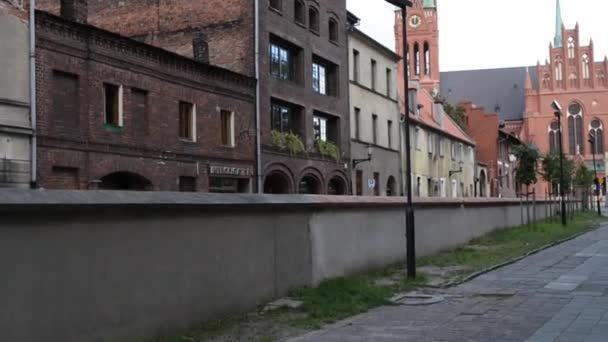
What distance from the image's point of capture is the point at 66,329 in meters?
7.50

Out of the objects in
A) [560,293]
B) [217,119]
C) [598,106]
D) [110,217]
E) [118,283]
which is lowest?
[560,293]

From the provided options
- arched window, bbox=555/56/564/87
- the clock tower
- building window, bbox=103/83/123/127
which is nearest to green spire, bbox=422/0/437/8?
the clock tower

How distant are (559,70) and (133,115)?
93090 mm

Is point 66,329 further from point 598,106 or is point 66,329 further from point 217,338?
point 598,106

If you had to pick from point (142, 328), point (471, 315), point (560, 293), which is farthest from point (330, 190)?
point (142, 328)

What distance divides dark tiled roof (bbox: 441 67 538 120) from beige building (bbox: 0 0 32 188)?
96.1 m

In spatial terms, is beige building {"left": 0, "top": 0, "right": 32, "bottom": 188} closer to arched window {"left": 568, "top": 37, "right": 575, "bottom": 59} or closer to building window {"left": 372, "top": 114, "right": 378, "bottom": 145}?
building window {"left": 372, "top": 114, "right": 378, "bottom": 145}

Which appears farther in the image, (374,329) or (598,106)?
(598,106)

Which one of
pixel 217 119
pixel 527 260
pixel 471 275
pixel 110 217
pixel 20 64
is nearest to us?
pixel 110 217

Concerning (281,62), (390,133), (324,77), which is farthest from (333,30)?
(390,133)

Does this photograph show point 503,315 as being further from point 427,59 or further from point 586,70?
point 586,70

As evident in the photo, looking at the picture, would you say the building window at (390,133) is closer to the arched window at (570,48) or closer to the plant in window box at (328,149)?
the plant in window box at (328,149)

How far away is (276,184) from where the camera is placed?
3056 centimetres

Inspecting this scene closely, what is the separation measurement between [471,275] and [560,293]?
2864 mm
